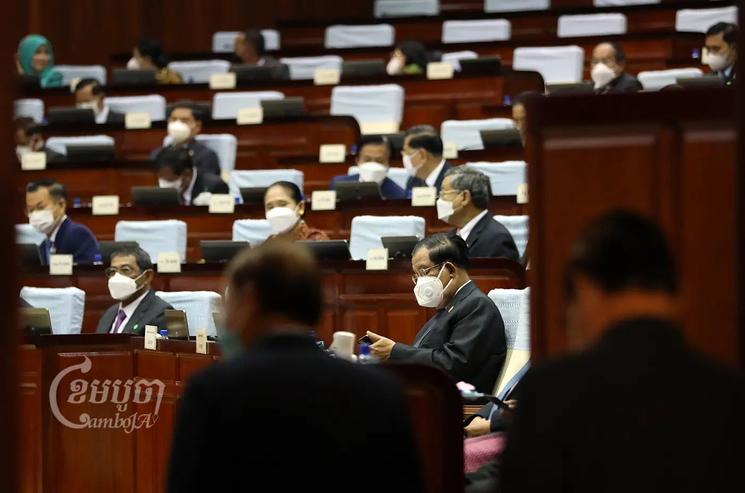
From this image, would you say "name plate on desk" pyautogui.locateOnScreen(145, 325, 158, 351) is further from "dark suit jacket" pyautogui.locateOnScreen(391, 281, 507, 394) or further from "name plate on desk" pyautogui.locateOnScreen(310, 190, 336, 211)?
"name plate on desk" pyautogui.locateOnScreen(310, 190, 336, 211)

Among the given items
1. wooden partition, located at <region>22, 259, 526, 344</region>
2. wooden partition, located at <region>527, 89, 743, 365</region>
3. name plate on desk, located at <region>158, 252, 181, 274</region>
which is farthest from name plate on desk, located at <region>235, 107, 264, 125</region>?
wooden partition, located at <region>527, 89, 743, 365</region>

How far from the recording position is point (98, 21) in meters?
14.0

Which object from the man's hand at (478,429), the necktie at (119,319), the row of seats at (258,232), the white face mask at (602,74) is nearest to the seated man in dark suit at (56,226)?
the row of seats at (258,232)

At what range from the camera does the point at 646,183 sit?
317 cm

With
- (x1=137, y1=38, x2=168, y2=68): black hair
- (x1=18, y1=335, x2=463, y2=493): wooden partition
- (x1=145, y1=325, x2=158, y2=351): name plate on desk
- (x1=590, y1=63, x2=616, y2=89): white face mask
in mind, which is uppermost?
(x1=137, y1=38, x2=168, y2=68): black hair

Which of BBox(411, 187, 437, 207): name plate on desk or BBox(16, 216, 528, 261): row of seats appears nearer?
BBox(16, 216, 528, 261): row of seats

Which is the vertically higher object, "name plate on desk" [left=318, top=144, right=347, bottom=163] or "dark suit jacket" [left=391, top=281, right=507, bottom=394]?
"name plate on desk" [left=318, top=144, right=347, bottom=163]

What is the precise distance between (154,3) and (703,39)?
5427 millimetres

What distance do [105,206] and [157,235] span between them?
80cm

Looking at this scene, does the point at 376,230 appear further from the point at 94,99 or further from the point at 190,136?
the point at 94,99

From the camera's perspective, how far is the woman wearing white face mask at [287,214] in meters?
8.19

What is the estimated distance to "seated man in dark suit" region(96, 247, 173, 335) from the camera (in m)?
7.40

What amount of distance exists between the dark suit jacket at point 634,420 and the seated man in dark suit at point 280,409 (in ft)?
0.95

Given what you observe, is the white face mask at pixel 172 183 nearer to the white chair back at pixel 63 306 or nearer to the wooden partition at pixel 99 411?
the white chair back at pixel 63 306
